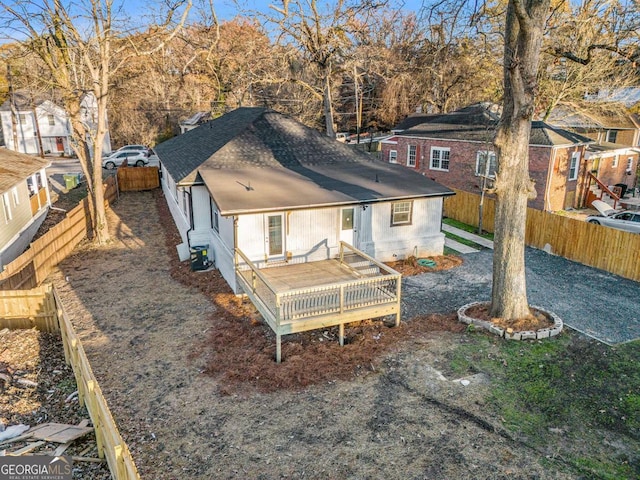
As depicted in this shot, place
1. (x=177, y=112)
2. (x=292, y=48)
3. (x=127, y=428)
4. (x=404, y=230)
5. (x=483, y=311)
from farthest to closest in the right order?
(x=177, y=112) → (x=292, y=48) → (x=404, y=230) → (x=483, y=311) → (x=127, y=428)

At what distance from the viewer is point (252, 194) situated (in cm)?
1414

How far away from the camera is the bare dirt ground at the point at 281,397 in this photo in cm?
716

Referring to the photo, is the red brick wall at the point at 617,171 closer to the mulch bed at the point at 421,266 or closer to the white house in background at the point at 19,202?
the mulch bed at the point at 421,266

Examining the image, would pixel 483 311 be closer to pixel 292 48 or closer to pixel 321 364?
pixel 321 364

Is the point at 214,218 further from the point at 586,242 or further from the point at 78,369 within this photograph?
the point at 586,242

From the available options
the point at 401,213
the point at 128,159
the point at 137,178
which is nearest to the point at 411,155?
the point at 401,213

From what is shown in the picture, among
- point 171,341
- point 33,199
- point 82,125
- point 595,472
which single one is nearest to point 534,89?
point 595,472

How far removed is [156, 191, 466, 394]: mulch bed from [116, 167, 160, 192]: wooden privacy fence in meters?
21.3

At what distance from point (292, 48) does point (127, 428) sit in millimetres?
21351

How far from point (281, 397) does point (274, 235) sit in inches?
247

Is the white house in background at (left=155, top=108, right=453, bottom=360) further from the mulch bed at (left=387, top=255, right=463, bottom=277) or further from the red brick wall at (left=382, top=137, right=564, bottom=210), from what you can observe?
the red brick wall at (left=382, top=137, right=564, bottom=210)

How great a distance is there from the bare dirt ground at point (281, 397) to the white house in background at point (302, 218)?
3.14 feet

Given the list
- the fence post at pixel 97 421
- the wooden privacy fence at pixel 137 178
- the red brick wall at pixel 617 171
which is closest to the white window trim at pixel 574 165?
the red brick wall at pixel 617 171

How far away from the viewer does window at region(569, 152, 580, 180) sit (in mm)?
24609
